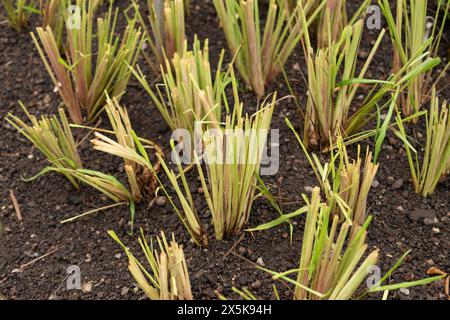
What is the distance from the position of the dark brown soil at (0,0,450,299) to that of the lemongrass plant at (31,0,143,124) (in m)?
0.09

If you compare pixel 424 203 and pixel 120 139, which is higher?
pixel 120 139

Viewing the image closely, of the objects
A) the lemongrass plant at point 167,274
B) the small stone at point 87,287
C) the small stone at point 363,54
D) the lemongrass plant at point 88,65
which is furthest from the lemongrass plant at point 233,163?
the small stone at point 363,54

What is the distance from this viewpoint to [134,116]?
1781mm

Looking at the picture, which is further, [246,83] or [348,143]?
[246,83]

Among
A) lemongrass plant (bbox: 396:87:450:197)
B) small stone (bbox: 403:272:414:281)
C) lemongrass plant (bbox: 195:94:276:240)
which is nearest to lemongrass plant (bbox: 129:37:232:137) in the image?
lemongrass plant (bbox: 195:94:276:240)

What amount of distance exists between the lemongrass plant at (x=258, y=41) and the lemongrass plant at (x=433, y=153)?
0.37m

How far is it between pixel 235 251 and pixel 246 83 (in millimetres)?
498

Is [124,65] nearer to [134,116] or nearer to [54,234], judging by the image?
[134,116]

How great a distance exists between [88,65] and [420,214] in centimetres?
87

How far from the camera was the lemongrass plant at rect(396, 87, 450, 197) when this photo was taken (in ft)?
4.81

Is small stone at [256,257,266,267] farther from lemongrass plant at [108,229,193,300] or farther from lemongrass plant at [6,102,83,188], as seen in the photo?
lemongrass plant at [6,102,83,188]

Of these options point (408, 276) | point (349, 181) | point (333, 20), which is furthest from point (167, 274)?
point (333, 20)
